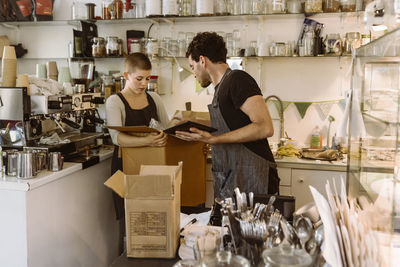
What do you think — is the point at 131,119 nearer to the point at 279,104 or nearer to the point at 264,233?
the point at 279,104

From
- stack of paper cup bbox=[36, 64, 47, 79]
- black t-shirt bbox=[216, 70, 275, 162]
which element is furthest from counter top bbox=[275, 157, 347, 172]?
stack of paper cup bbox=[36, 64, 47, 79]

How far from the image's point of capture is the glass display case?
51.9 inches

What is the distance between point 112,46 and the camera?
391 cm

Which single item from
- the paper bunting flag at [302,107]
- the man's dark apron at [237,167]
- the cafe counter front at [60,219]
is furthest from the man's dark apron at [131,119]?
the paper bunting flag at [302,107]

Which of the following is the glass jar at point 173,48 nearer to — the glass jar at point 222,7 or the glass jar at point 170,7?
the glass jar at point 170,7

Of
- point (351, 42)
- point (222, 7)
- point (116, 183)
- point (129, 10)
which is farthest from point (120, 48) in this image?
point (116, 183)

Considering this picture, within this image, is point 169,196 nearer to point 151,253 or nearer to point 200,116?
point 151,253

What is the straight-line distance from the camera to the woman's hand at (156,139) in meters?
2.61

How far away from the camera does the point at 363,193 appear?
174 centimetres

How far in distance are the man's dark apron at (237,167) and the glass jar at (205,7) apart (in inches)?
53.3

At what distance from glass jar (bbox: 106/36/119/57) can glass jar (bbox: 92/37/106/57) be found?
0.05 metres

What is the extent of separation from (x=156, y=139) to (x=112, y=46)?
A: 167 cm

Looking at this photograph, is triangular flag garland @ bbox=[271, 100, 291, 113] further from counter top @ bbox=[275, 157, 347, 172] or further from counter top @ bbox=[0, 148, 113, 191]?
counter top @ bbox=[0, 148, 113, 191]

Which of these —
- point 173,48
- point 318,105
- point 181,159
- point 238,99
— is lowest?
point 181,159
